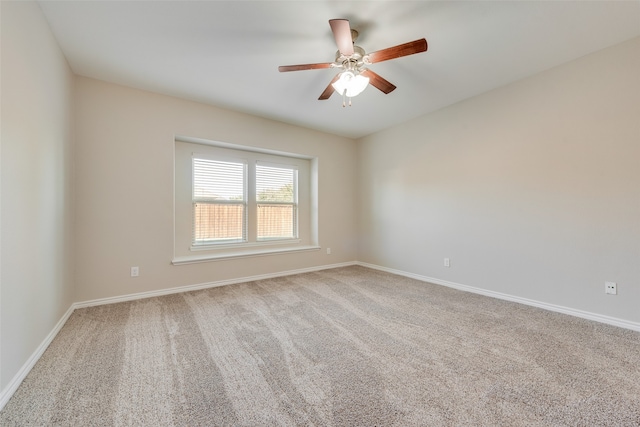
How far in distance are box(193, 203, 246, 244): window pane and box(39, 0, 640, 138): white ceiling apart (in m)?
1.63

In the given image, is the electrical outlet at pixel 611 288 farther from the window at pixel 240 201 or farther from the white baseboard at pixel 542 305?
the window at pixel 240 201

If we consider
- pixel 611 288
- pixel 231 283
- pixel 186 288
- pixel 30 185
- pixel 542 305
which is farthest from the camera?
pixel 231 283

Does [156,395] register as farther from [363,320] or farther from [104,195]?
[104,195]

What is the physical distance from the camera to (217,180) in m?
3.93

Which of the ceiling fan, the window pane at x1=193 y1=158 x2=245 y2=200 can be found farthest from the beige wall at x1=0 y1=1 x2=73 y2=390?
the ceiling fan

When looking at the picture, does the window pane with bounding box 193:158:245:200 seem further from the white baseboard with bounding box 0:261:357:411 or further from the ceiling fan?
the ceiling fan

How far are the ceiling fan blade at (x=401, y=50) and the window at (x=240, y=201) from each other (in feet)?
8.48

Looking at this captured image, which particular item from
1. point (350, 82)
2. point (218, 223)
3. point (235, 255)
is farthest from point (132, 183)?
point (350, 82)

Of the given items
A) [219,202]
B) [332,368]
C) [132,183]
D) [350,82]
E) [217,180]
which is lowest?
[332,368]

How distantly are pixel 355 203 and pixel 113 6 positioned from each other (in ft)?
14.1

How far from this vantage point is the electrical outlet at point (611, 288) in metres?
2.33

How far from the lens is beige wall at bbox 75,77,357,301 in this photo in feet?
9.31

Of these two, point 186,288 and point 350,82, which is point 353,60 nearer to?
point 350,82

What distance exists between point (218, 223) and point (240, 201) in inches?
19.5
